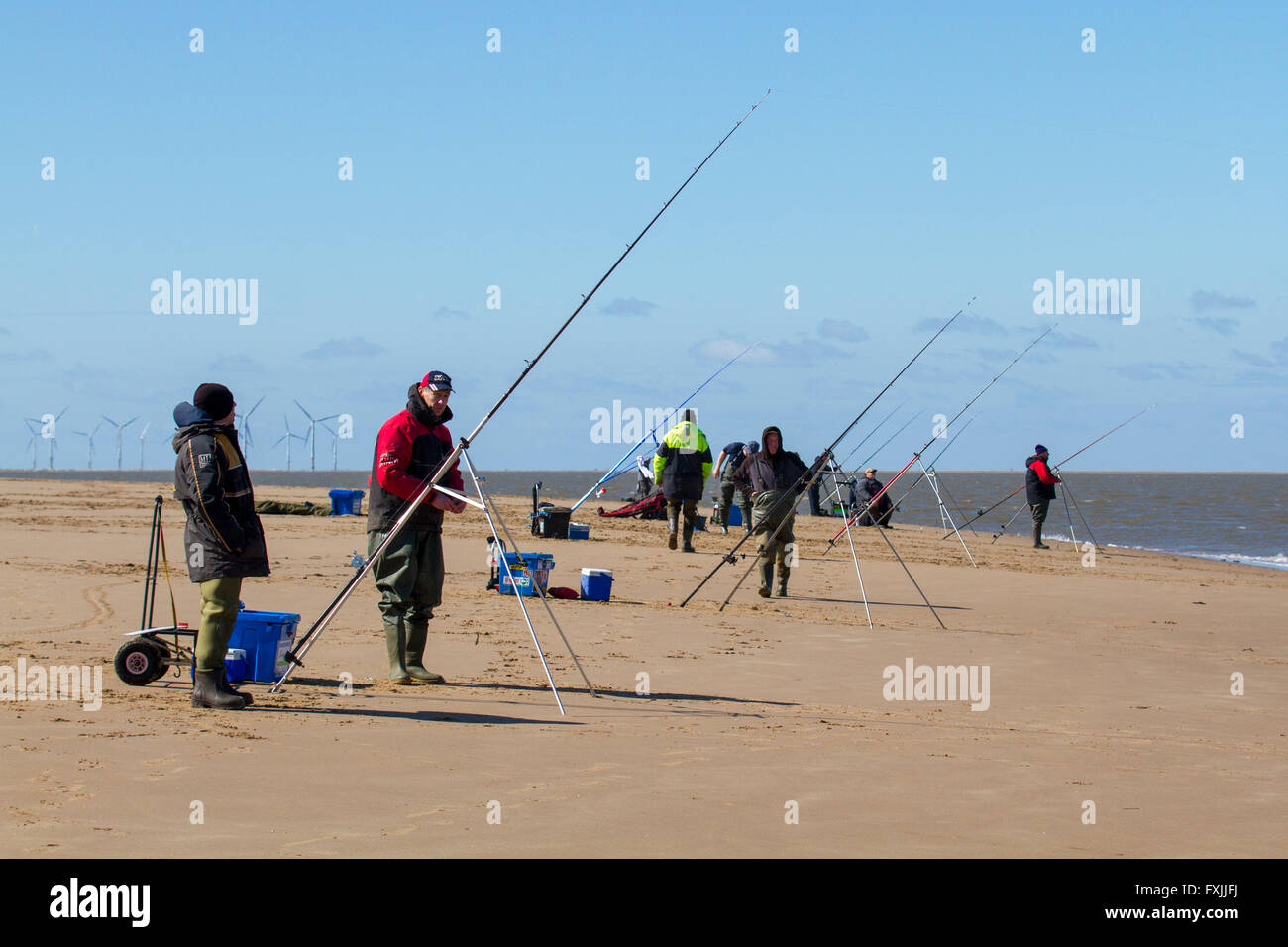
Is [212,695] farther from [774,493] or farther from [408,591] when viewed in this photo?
[774,493]

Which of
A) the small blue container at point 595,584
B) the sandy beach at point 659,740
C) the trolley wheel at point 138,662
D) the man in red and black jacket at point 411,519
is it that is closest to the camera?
the sandy beach at point 659,740

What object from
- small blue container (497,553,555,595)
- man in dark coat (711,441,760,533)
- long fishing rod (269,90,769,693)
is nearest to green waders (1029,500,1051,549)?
man in dark coat (711,441,760,533)

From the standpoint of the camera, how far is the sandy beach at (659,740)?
462 centimetres

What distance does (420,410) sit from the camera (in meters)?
7.65

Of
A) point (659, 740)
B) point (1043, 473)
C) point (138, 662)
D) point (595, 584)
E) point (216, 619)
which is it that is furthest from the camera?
point (1043, 473)

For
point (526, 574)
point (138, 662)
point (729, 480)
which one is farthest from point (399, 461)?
point (729, 480)

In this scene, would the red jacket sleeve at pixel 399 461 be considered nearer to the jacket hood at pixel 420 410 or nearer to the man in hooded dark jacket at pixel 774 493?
the jacket hood at pixel 420 410

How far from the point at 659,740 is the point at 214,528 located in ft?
8.29

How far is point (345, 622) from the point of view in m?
10.1

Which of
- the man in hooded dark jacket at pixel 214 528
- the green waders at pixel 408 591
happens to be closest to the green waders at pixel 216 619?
the man in hooded dark jacket at pixel 214 528

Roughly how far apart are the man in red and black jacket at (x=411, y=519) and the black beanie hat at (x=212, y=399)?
3.56 feet

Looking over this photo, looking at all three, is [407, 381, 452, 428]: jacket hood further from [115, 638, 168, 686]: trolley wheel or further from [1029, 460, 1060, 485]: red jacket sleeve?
[1029, 460, 1060, 485]: red jacket sleeve
